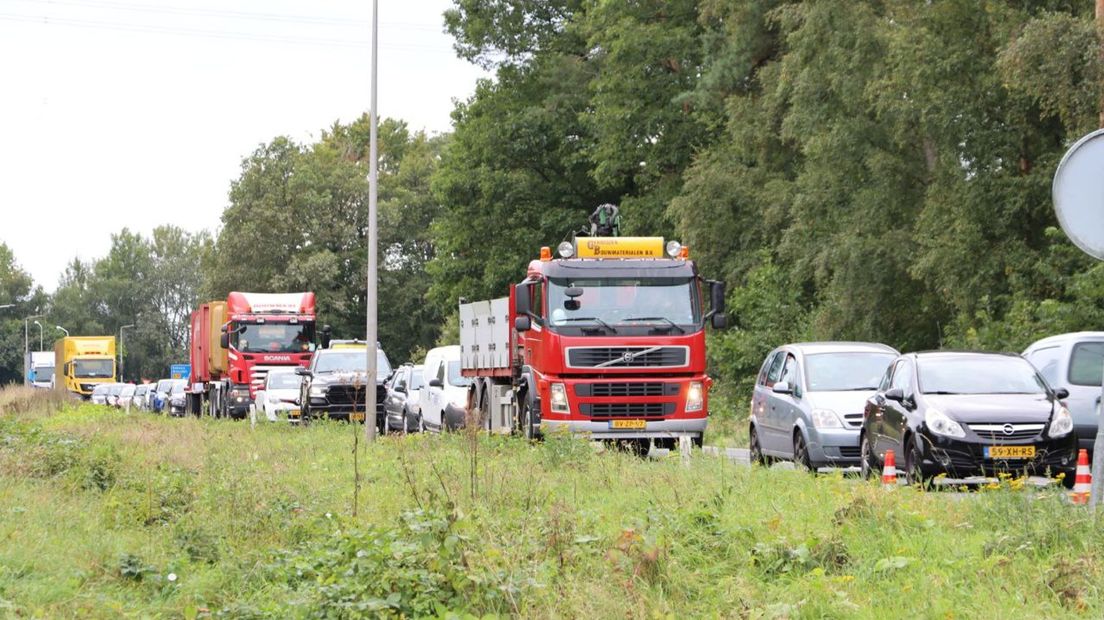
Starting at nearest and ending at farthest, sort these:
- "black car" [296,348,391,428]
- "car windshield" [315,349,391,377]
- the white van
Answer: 1. the white van
2. "black car" [296,348,391,428]
3. "car windshield" [315,349,391,377]

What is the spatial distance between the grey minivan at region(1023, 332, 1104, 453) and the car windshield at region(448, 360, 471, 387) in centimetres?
1295

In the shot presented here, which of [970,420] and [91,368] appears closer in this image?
[970,420]

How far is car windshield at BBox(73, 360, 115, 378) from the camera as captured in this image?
267 feet

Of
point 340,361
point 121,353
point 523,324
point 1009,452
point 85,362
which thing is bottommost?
point 1009,452

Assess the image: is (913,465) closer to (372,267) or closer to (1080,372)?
(1080,372)

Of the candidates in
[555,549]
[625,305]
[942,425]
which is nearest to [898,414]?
[942,425]

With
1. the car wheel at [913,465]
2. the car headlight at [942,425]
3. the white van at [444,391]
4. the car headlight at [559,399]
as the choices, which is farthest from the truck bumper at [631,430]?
the white van at [444,391]

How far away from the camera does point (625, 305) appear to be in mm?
21406

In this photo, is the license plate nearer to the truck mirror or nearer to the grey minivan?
the grey minivan

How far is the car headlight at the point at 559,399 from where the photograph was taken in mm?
21141

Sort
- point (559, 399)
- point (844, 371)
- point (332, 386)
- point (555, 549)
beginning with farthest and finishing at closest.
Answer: point (332, 386) → point (559, 399) → point (844, 371) → point (555, 549)

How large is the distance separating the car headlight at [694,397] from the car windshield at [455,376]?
882cm

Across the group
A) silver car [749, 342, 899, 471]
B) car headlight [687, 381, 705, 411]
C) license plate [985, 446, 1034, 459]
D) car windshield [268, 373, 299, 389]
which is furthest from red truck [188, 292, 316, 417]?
license plate [985, 446, 1034, 459]

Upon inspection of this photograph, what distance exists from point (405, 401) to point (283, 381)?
5687mm
